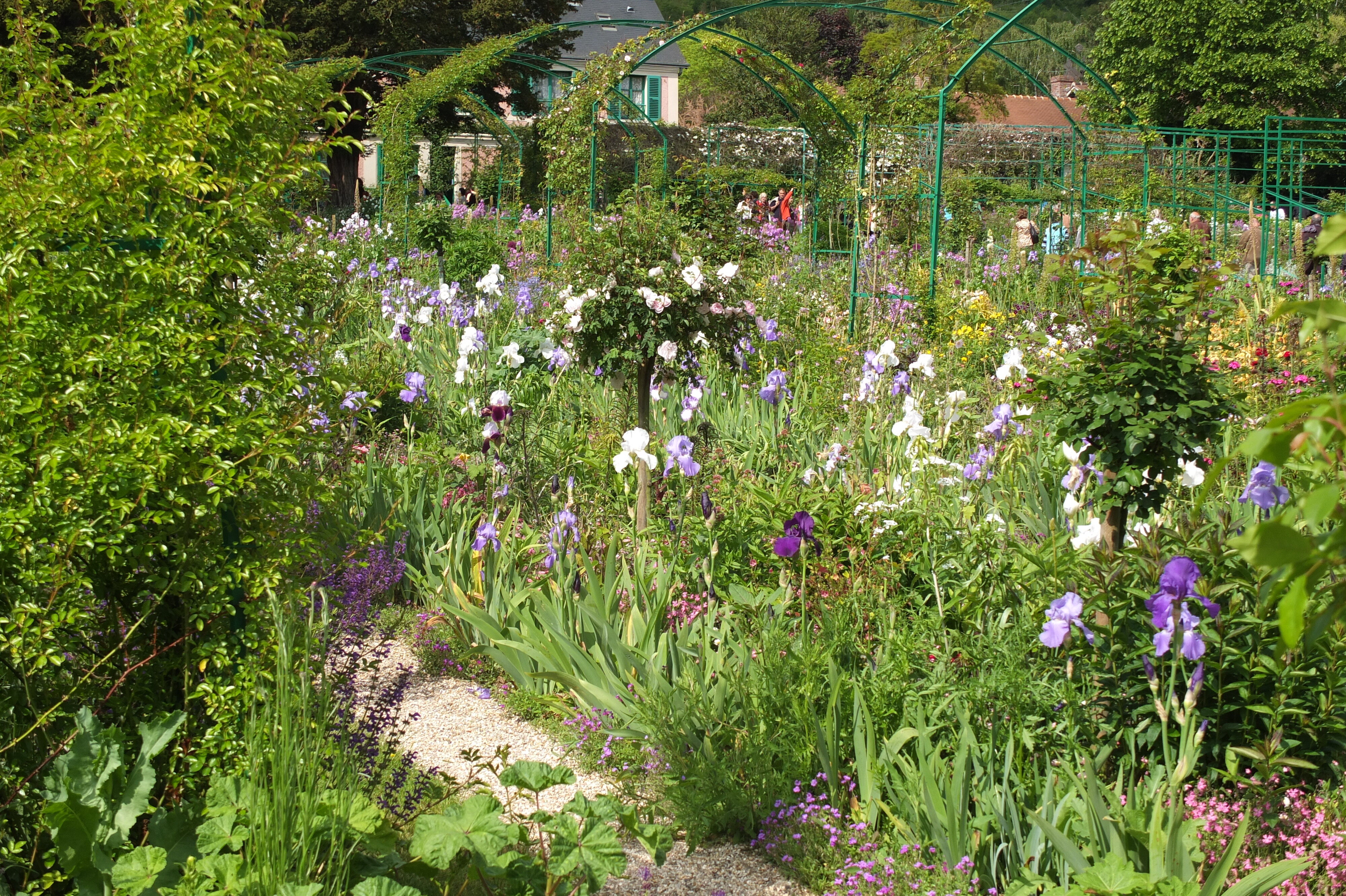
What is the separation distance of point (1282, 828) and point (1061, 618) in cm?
67

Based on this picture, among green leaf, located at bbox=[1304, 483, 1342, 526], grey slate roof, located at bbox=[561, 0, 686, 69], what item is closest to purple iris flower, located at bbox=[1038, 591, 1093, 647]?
green leaf, located at bbox=[1304, 483, 1342, 526]

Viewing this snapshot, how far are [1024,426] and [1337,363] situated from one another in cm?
122

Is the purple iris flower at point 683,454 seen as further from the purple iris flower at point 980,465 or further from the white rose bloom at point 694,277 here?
the white rose bloom at point 694,277

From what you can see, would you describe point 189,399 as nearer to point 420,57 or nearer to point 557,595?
point 557,595

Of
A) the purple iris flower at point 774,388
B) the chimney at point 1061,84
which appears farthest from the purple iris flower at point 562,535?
the chimney at point 1061,84

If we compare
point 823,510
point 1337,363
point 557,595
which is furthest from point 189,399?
point 1337,363

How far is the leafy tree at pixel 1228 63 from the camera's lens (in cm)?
3089

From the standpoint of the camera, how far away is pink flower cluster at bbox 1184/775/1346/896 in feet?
6.66

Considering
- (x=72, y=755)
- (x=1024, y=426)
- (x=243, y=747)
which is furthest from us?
(x=1024, y=426)

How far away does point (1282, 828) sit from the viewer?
2.20 meters

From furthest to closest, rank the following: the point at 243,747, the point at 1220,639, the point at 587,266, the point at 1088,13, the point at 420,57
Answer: the point at 1088,13
the point at 420,57
the point at 587,266
the point at 1220,639
the point at 243,747

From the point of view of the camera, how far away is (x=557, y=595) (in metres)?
3.19

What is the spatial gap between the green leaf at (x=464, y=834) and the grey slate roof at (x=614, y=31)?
37.7 m

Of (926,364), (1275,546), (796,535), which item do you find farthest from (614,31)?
(1275,546)
